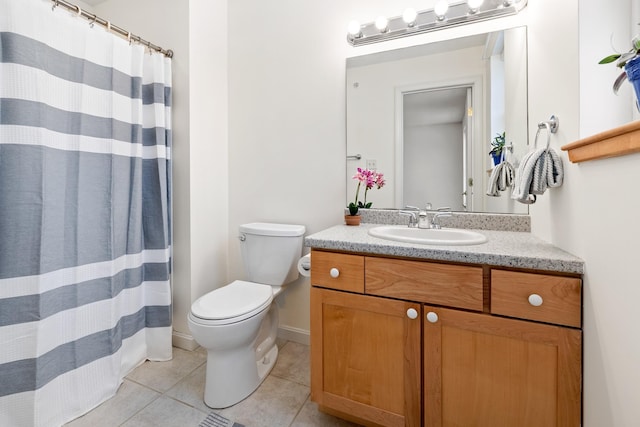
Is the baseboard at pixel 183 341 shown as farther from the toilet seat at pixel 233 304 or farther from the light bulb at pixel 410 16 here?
the light bulb at pixel 410 16

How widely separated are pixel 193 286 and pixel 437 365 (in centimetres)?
152

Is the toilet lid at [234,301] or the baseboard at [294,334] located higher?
the toilet lid at [234,301]

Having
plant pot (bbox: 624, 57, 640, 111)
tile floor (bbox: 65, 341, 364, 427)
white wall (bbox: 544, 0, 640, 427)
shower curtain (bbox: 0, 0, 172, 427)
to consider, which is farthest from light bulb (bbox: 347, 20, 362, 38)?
tile floor (bbox: 65, 341, 364, 427)

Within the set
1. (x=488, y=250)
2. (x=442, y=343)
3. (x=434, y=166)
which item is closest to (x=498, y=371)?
(x=442, y=343)

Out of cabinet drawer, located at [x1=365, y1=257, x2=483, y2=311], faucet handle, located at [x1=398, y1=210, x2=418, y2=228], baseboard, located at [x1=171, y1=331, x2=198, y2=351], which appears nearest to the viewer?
cabinet drawer, located at [x1=365, y1=257, x2=483, y2=311]

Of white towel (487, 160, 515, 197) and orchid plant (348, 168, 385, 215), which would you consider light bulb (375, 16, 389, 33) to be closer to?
orchid plant (348, 168, 385, 215)

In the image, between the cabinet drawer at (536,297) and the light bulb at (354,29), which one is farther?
the light bulb at (354,29)

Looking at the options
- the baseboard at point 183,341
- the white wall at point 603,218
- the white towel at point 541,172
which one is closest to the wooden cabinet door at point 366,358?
the white wall at point 603,218

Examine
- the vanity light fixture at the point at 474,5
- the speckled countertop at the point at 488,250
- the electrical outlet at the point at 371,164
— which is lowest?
the speckled countertop at the point at 488,250

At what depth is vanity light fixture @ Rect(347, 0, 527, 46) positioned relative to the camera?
4.49ft

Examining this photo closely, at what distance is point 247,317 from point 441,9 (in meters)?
1.85

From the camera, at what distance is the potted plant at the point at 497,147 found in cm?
141

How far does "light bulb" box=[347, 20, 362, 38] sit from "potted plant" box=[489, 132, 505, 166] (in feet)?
3.18

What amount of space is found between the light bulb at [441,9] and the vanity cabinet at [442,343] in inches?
51.6
